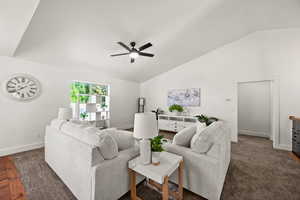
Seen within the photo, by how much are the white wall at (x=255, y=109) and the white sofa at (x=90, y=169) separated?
516 centimetres

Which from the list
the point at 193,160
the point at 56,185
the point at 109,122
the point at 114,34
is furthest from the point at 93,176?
the point at 109,122

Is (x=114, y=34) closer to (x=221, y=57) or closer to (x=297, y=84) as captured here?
(x=221, y=57)

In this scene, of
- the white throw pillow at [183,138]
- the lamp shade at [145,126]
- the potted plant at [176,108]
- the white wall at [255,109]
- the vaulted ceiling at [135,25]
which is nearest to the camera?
the lamp shade at [145,126]

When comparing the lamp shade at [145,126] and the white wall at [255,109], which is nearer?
the lamp shade at [145,126]

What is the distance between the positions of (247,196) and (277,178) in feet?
3.01

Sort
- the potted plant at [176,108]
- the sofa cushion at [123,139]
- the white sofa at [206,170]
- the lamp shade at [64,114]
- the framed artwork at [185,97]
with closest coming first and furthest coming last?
the white sofa at [206,170] → the sofa cushion at [123,139] → the lamp shade at [64,114] → the framed artwork at [185,97] → the potted plant at [176,108]

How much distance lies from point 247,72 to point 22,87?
644 centimetres

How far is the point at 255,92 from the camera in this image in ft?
15.5

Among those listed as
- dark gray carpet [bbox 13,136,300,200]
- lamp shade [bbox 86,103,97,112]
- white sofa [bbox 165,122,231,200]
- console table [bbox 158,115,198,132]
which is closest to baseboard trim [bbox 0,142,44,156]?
dark gray carpet [bbox 13,136,300,200]

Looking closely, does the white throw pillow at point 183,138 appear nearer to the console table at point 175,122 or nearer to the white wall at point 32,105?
the console table at point 175,122

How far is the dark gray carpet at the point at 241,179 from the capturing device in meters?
1.60

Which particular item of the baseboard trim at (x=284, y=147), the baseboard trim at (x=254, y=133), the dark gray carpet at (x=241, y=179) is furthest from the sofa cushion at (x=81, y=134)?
the baseboard trim at (x=254, y=133)

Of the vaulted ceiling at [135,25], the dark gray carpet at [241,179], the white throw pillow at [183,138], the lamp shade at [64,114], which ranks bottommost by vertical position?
the dark gray carpet at [241,179]

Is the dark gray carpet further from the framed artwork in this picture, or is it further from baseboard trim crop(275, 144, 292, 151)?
the framed artwork
